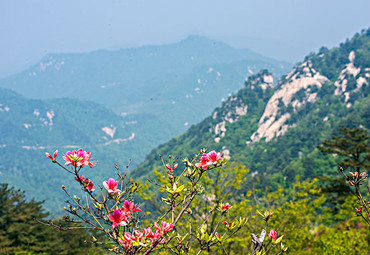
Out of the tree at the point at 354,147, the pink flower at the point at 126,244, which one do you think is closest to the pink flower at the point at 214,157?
the pink flower at the point at 126,244

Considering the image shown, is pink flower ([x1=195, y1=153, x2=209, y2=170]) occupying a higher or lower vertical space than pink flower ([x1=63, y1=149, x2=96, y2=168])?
lower

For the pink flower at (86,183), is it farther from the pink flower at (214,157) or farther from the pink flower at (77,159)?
the pink flower at (214,157)

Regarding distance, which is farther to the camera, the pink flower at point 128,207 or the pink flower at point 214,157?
the pink flower at point 214,157

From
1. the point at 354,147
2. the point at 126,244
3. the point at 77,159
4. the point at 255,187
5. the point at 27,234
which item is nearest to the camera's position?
the point at 77,159

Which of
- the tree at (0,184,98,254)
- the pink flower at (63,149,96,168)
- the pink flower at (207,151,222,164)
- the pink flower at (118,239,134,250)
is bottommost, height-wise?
the tree at (0,184,98,254)

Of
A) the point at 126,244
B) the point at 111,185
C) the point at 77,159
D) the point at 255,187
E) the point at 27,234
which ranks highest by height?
the point at 77,159

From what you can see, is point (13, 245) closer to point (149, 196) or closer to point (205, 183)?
point (149, 196)

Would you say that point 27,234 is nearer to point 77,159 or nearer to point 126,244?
point 126,244

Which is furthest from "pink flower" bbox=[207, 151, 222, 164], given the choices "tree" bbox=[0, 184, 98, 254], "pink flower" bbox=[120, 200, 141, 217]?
"tree" bbox=[0, 184, 98, 254]

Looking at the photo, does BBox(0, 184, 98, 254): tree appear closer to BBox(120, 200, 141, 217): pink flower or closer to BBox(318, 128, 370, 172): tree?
BBox(318, 128, 370, 172): tree

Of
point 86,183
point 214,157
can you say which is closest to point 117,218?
point 86,183

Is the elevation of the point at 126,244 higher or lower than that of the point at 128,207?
lower

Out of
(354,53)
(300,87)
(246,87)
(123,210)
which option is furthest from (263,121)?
(123,210)

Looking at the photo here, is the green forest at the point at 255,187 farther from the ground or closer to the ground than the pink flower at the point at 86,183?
closer to the ground
